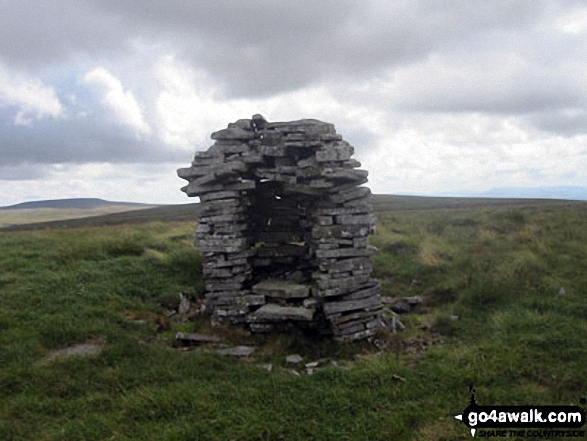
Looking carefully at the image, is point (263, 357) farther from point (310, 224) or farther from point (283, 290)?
point (310, 224)

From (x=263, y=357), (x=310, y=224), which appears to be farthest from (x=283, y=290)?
(x=310, y=224)

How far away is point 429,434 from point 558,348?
3727 mm

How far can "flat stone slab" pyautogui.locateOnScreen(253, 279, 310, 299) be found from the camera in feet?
34.7

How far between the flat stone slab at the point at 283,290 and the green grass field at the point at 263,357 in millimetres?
1024

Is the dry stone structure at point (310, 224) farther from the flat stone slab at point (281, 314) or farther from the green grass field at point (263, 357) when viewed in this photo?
the green grass field at point (263, 357)

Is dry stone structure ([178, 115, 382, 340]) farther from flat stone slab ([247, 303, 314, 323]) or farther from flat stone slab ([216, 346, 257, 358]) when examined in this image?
flat stone slab ([216, 346, 257, 358])

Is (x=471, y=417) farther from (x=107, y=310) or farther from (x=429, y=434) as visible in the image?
(x=107, y=310)

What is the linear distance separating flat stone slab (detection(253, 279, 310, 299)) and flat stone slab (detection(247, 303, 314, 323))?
33cm

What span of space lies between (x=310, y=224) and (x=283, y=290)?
222cm

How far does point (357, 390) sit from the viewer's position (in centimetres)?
695

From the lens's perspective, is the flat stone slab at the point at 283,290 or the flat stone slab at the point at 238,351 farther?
the flat stone slab at the point at 283,290

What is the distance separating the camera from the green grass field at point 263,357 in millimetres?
6121

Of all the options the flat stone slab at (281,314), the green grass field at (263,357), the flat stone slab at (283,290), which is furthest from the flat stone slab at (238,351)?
the flat stone slab at (283,290)

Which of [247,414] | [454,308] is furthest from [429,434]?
[454,308]
